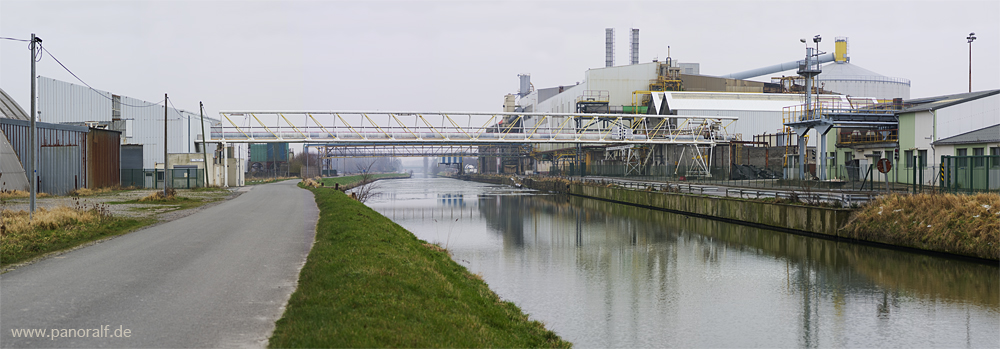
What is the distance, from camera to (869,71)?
92.9 metres

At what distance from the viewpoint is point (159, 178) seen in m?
53.5

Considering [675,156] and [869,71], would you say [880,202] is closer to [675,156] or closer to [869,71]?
[675,156]

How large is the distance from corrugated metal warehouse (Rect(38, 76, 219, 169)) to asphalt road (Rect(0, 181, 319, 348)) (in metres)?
44.9

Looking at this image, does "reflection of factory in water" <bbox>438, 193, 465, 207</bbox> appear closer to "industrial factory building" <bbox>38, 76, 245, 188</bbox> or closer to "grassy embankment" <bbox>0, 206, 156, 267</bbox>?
"industrial factory building" <bbox>38, 76, 245, 188</bbox>

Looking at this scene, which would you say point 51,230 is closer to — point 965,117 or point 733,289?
point 733,289

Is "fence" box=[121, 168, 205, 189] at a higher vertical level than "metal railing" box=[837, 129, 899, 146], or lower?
lower

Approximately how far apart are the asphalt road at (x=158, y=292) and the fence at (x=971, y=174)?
23.0 meters

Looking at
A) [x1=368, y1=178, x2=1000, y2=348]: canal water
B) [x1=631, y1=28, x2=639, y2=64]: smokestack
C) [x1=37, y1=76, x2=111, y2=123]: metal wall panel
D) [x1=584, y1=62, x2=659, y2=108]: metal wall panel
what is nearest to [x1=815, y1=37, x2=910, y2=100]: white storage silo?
[x1=584, y1=62, x2=659, y2=108]: metal wall panel

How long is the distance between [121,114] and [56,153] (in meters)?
22.6

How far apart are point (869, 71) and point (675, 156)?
43.5 m

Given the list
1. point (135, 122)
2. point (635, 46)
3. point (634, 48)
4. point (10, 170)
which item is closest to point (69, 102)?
point (135, 122)

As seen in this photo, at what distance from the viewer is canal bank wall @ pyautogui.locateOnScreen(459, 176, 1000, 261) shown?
1944cm

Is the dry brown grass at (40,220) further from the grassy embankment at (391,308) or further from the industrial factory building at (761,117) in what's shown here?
the industrial factory building at (761,117)

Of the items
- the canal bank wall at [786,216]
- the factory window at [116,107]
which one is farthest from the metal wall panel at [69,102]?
the canal bank wall at [786,216]
